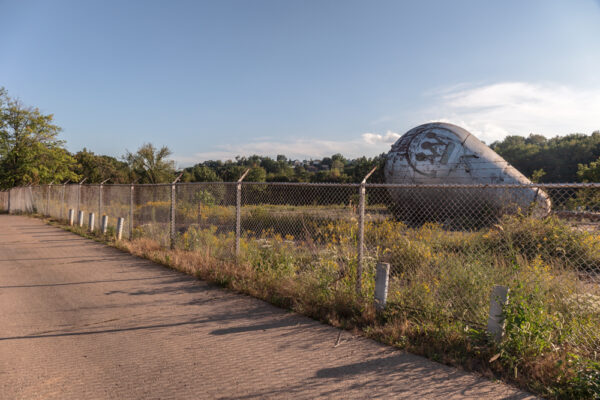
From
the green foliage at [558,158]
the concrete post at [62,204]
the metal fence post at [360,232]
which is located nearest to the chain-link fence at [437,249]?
the metal fence post at [360,232]

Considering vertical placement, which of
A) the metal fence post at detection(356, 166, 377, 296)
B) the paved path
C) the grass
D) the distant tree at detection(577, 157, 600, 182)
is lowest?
the paved path

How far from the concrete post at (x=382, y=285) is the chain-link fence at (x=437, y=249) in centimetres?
17

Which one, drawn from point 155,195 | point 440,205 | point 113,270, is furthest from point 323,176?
point 113,270

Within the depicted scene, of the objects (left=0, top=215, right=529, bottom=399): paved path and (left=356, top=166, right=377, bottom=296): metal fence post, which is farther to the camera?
(left=356, top=166, right=377, bottom=296): metal fence post

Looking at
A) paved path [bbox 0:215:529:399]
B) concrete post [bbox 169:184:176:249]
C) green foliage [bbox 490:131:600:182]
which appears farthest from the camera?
green foliage [bbox 490:131:600:182]

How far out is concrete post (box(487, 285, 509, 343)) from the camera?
12.1 feet

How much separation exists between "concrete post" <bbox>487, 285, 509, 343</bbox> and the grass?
0.24 ft

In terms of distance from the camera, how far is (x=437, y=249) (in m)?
7.70

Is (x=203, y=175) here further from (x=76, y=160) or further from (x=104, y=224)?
(x=104, y=224)

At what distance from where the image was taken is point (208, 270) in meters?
6.95

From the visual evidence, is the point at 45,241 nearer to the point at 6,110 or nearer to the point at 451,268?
the point at 451,268

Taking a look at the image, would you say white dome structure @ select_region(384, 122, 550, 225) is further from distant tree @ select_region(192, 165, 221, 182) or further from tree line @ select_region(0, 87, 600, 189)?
distant tree @ select_region(192, 165, 221, 182)

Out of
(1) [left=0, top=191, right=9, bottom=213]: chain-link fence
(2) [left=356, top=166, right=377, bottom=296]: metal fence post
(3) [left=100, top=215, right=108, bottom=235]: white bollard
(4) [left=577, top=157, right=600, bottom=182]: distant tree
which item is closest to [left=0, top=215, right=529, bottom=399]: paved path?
(2) [left=356, top=166, right=377, bottom=296]: metal fence post

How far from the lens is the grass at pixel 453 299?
3453 millimetres
